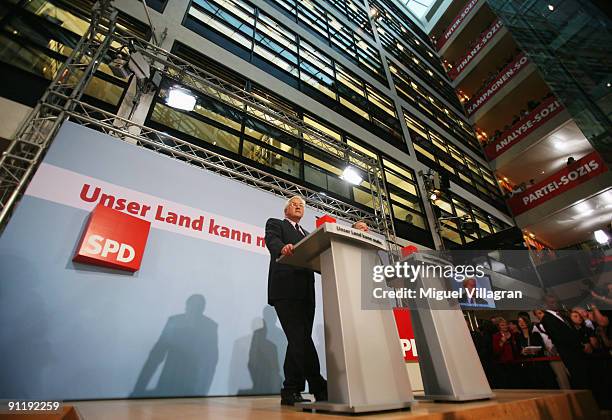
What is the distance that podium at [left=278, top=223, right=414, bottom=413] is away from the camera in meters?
1.14

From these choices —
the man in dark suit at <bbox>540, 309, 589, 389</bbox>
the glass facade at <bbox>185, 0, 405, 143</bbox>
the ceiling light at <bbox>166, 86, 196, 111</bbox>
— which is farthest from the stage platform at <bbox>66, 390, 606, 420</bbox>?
the glass facade at <bbox>185, 0, 405, 143</bbox>

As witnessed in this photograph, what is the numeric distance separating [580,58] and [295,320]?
21.5 ft

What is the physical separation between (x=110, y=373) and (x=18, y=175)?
2.18m

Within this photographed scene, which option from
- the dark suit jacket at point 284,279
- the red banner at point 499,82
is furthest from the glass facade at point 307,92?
the dark suit jacket at point 284,279

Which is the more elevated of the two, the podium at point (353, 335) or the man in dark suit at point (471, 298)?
the man in dark suit at point (471, 298)

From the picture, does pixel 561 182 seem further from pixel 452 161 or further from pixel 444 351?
pixel 444 351

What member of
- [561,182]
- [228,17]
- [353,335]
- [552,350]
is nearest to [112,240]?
[353,335]

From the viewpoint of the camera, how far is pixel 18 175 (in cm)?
278

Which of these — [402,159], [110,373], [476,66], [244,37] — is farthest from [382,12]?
[110,373]

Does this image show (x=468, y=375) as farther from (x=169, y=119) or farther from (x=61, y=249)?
(x=169, y=119)

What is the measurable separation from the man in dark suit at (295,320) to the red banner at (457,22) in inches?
738

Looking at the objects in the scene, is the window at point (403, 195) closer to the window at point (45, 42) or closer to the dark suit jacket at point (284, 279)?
the dark suit jacket at point (284, 279)

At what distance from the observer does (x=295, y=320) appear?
5.55 feet

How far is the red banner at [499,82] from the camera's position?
11.7m
